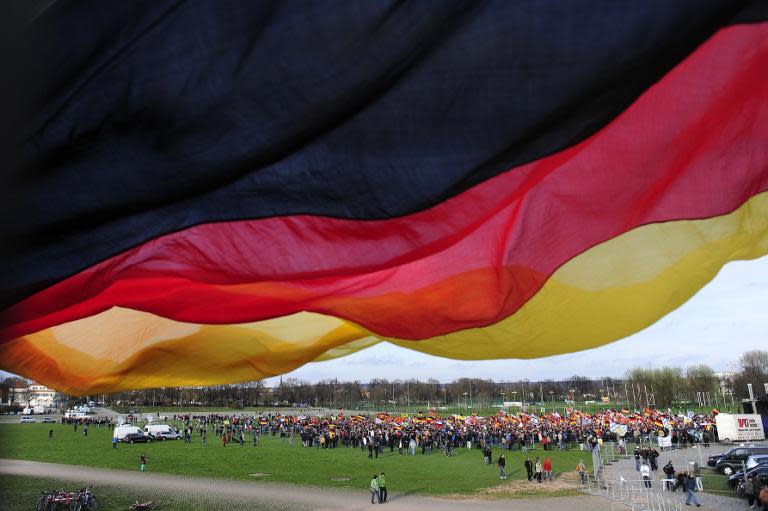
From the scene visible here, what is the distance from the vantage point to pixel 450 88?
2.20 m

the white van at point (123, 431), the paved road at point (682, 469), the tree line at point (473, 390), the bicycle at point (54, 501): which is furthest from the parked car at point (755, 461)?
the tree line at point (473, 390)

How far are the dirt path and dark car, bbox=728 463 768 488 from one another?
16.6 feet

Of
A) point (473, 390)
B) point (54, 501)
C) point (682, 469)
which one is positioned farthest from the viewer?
point (473, 390)

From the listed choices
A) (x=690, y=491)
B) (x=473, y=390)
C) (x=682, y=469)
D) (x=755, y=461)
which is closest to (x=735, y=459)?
(x=682, y=469)

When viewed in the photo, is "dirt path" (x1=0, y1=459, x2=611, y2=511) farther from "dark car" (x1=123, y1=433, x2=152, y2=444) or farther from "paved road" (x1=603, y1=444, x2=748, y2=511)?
"dark car" (x1=123, y1=433, x2=152, y2=444)

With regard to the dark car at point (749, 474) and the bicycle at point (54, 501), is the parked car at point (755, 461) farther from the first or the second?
the bicycle at point (54, 501)

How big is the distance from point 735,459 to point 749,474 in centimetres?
450

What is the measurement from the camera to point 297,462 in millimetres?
29047

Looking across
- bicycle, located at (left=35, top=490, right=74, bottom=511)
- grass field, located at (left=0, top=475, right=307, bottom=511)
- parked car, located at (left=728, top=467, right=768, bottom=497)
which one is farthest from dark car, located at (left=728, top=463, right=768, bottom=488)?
bicycle, located at (left=35, top=490, right=74, bottom=511)

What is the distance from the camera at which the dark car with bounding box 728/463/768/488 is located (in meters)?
18.8

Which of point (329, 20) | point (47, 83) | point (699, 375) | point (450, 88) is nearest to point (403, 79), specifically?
point (450, 88)

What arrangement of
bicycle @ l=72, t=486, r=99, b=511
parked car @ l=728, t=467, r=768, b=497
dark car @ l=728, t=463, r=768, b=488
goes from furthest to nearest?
dark car @ l=728, t=463, r=768, b=488
parked car @ l=728, t=467, r=768, b=497
bicycle @ l=72, t=486, r=99, b=511

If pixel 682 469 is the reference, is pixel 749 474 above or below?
above

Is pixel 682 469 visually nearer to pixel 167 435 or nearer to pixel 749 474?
pixel 749 474
